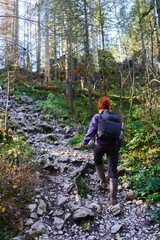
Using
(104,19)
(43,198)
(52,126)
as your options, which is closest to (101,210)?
(43,198)

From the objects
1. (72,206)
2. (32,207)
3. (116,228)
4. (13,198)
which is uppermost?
(13,198)

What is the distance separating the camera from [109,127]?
3326mm

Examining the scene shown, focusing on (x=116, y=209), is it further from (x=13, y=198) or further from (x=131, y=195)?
(x=13, y=198)

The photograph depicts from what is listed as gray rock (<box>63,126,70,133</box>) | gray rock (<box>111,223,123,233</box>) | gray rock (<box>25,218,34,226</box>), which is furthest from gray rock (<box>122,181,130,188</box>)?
gray rock (<box>63,126,70,133</box>)

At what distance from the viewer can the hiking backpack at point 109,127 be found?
333cm

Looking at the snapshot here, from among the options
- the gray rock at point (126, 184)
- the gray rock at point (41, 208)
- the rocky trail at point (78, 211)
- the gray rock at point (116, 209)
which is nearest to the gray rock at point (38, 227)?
the rocky trail at point (78, 211)

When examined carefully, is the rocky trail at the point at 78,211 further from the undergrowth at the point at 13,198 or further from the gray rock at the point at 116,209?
the undergrowth at the point at 13,198

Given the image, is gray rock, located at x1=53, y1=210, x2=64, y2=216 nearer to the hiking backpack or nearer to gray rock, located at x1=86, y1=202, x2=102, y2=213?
gray rock, located at x1=86, y1=202, x2=102, y2=213

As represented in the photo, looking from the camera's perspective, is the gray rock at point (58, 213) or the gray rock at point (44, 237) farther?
the gray rock at point (58, 213)

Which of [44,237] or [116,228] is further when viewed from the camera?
[116,228]

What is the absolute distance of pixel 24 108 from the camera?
1030cm

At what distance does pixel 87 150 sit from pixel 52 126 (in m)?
2.90

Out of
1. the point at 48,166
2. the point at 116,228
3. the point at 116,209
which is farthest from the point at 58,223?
the point at 48,166

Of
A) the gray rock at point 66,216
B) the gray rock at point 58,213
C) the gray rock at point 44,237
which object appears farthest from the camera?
the gray rock at point 58,213
